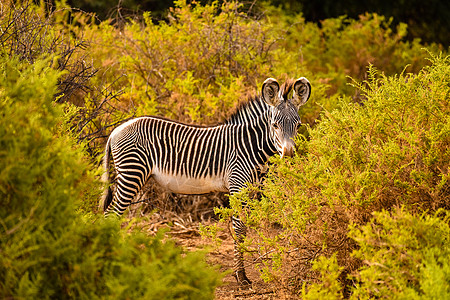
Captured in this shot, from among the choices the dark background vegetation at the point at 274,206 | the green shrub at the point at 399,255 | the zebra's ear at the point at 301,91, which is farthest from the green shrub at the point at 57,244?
the zebra's ear at the point at 301,91

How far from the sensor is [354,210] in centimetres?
461

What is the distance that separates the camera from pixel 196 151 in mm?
7000

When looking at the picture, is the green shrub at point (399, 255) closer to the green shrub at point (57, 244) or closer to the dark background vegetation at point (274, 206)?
the dark background vegetation at point (274, 206)

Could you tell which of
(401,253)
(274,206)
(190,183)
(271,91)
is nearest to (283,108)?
(271,91)

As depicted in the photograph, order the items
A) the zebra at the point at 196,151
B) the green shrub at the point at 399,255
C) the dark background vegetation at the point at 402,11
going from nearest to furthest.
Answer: the green shrub at the point at 399,255 → the zebra at the point at 196,151 → the dark background vegetation at the point at 402,11

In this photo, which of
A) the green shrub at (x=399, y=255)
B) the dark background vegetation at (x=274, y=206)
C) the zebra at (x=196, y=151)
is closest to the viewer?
the dark background vegetation at (x=274, y=206)

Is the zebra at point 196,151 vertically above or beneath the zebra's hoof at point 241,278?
above

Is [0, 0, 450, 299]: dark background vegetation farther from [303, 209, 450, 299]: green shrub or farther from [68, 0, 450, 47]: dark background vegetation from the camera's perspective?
[68, 0, 450, 47]: dark background vegetation

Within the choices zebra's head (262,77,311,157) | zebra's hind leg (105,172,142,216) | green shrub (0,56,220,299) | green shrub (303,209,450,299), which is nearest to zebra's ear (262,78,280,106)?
zebra's head (262,77,311,157)

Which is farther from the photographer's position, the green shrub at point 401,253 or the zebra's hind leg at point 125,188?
the zebra's hind leg at point 125,188

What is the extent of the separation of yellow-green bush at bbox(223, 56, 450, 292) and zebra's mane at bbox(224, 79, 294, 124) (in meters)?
1.47

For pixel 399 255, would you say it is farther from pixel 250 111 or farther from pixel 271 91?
pixel 250 111

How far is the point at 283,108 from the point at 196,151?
3.90ft

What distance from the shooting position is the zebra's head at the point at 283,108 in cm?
626
